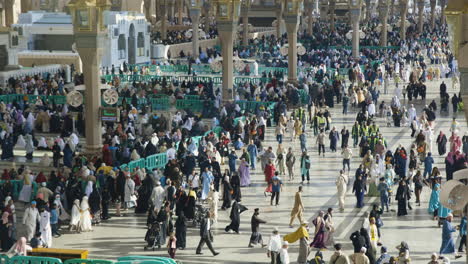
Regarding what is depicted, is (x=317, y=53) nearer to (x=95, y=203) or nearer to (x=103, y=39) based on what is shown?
(x=103, y=39)

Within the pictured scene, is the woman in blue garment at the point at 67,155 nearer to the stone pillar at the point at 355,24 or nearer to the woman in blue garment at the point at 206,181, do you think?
the woman in blue garment at the point at 206,181

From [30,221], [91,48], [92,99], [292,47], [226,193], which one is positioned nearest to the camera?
[30,221]

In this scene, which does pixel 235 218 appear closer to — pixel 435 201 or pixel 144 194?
pixel 144 194

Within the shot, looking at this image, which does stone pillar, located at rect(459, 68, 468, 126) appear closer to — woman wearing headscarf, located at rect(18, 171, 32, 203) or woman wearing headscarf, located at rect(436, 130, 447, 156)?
woman wearing headscarf, located at rect(18, 171, 32, 203)

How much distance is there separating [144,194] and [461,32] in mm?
10941

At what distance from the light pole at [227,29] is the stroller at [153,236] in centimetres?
1605

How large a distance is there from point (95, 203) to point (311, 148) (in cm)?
960

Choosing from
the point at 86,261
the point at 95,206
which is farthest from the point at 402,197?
the point at 86,261

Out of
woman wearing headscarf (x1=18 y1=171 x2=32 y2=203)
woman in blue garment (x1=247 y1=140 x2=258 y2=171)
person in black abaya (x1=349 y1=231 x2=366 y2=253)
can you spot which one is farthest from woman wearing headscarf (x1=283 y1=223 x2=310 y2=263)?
woman in blue garment (x1=247 y1=140 x2=258 y2=171)

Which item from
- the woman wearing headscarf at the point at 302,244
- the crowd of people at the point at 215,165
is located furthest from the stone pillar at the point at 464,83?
the woman wearing headscarf at the point at 302,244

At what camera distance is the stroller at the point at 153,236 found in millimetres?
16281

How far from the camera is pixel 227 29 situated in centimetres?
3184

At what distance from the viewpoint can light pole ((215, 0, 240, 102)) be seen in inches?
1238

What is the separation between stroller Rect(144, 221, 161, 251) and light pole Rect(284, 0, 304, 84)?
21.9 m
